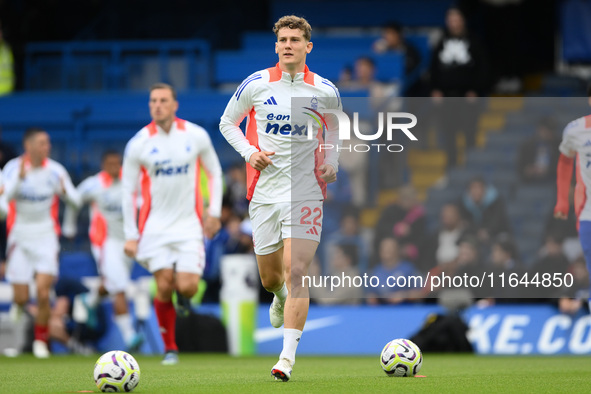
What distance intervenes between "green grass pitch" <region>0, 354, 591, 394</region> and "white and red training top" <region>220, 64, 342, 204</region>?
4.81 feet

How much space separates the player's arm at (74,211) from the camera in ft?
47.9

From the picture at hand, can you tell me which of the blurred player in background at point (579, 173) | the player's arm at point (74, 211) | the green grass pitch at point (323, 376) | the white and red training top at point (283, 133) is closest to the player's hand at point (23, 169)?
the player's arm at point (74, 211)

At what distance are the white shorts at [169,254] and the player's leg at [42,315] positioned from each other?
3.06 metres

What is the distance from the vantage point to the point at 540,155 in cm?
1312

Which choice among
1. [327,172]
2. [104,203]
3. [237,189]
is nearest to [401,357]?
[327,172]

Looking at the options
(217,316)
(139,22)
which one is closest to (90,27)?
(139,22)

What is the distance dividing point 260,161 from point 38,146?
21.6 ft

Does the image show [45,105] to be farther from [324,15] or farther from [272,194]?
[272,194]

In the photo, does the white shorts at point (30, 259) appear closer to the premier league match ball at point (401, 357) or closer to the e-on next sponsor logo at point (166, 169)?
the e-on next sponsor logo at point (166, 169)

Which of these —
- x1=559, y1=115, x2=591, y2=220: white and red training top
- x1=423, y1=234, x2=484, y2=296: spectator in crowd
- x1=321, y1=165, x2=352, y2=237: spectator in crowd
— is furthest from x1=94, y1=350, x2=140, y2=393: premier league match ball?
x1=321, y1=165, x2=352, y2=237: spectator in crowd

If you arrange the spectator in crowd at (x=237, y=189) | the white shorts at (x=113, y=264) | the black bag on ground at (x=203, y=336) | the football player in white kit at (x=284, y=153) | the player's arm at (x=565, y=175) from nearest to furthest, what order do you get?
the football player in white kit at (x=284, y=153) < the player's arm at (x=565, y=175) < the black bag on ground at (x=203, y=336) < the white shorts at (x=113, y=264) < the spectator in crowd at (x=237, y=189)

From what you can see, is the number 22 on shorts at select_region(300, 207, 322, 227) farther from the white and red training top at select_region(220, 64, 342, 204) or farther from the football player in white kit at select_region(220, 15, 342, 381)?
the white and red training top at select_region(220, 64, 342, 204)

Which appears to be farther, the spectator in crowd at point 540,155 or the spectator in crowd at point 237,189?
the spectator in crowd at point 237,189

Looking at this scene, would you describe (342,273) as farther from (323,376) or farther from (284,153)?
(284,153)
